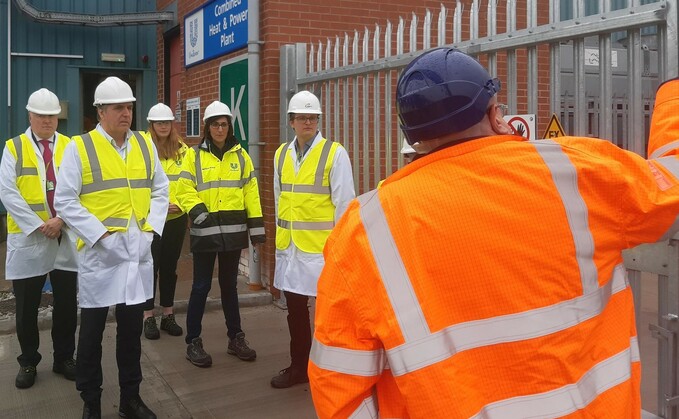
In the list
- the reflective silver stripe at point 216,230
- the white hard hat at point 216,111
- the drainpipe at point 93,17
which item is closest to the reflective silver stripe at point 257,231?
the reflective silver stripe at point 216,230

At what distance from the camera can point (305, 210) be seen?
4.78 m

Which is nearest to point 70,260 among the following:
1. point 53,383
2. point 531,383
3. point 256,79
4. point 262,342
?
point 53,383

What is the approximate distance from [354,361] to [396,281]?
0.70 ft

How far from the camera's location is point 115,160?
13.3 ft

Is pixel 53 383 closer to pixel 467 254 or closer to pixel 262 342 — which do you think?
pixel 262 342

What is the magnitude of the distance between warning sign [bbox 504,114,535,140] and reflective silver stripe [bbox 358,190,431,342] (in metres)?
2.41

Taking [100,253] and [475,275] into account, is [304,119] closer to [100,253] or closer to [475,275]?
[100,253]

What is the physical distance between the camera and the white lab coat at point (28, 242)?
4.71 m

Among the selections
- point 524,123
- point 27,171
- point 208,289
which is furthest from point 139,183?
point 524,123

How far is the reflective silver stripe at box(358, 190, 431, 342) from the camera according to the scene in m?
1.49

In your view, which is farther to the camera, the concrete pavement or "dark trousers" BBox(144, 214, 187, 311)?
"dark trousers" BBox(144, 214, 187, 311)

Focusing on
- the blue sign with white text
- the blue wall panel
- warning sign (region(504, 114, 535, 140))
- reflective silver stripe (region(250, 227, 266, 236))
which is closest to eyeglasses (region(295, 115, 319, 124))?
reflective silver stripe (region(250, 227, 266, 236))

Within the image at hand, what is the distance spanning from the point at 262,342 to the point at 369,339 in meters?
4.43

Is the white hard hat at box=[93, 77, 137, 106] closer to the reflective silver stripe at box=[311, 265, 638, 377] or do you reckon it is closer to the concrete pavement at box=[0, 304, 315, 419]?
the concrete pavement at box=[0, 304, 315, 419]
